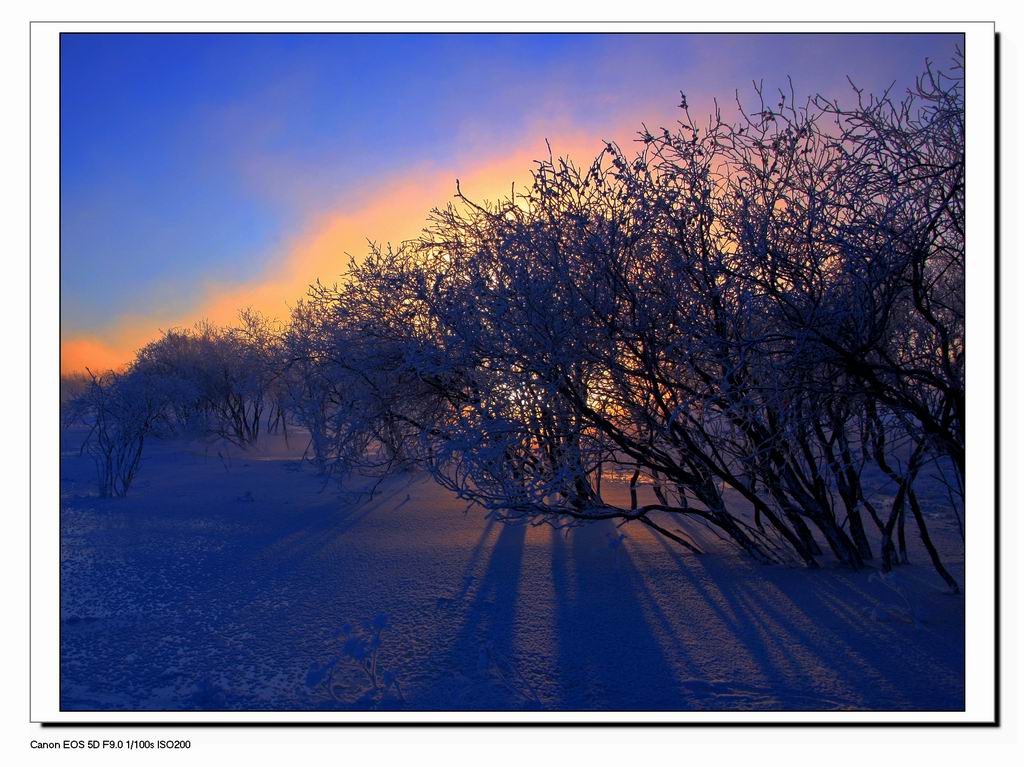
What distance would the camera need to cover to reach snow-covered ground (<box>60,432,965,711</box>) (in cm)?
349

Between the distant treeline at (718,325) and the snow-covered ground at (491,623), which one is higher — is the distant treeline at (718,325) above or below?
above

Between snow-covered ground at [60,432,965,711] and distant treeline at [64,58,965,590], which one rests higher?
distant treeline at [64,58,965,590]

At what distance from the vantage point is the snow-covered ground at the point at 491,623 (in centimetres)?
349

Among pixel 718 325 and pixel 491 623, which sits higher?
pixel 718 325

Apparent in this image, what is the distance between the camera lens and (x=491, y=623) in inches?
181

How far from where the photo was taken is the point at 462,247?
6266 mm

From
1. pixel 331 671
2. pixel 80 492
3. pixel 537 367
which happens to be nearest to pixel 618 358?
pixel 537 367
